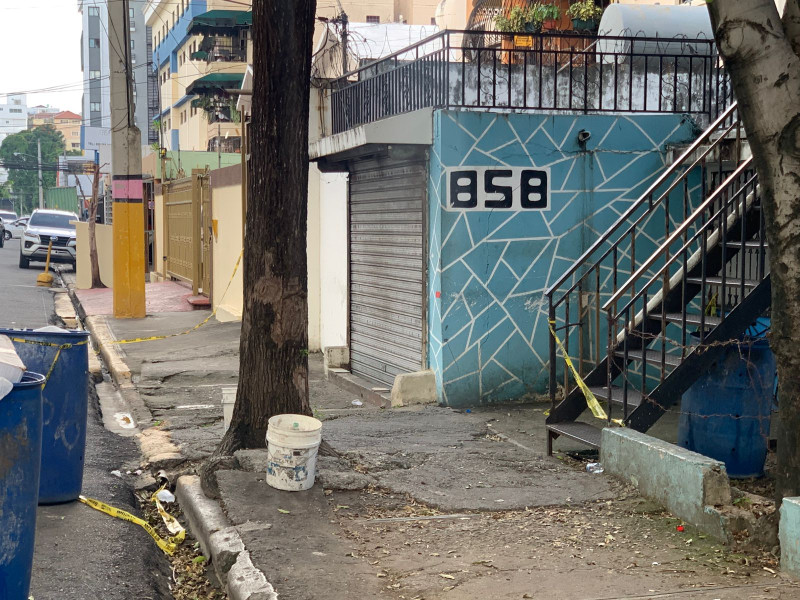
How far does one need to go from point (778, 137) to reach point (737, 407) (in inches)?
102

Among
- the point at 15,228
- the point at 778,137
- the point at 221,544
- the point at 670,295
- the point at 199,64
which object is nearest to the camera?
the point at 778,137

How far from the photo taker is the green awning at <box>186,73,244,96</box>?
41828 mm

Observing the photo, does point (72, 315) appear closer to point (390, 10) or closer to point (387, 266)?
point (387, 266)

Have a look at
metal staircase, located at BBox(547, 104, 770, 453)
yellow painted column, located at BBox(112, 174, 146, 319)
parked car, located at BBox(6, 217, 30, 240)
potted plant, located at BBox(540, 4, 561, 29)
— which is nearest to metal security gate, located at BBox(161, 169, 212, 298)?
yellow painted column, located at BBox(112, 174, 146, 319)

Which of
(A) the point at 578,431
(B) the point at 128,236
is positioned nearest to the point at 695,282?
(A) the point at 578,431

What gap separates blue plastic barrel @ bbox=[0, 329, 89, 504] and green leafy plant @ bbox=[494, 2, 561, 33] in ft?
33.2

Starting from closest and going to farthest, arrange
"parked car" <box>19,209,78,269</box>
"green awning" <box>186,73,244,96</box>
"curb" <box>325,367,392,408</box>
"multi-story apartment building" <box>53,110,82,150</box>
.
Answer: "curb" <box>325,367,392,408</box> → "parked car" <box>19,209,78,269</box> → "green awning" <box>186,73,244,96</box> → "multi-story apartment building" <box>53,110,82,150</box>

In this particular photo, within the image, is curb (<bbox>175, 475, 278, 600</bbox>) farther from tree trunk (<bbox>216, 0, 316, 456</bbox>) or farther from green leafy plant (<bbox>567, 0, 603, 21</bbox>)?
green leafy plant (<bbox>567, 0, 603, 21</bbox>)

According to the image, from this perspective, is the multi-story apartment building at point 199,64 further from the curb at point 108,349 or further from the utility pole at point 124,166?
A: the curb at point 108,349

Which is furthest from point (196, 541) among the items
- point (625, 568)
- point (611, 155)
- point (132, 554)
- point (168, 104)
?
point (168, 104)

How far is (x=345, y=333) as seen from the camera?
12180 millimetres

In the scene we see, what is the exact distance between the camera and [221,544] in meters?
5.27

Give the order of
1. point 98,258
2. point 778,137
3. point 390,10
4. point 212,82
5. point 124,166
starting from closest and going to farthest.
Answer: point 778,137 → point 124,166 → point 98,258 → point 390,10 → point 212,82

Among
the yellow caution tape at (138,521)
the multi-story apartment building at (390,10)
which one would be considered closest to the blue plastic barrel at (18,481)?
the yellow caution tape at (138,521)
